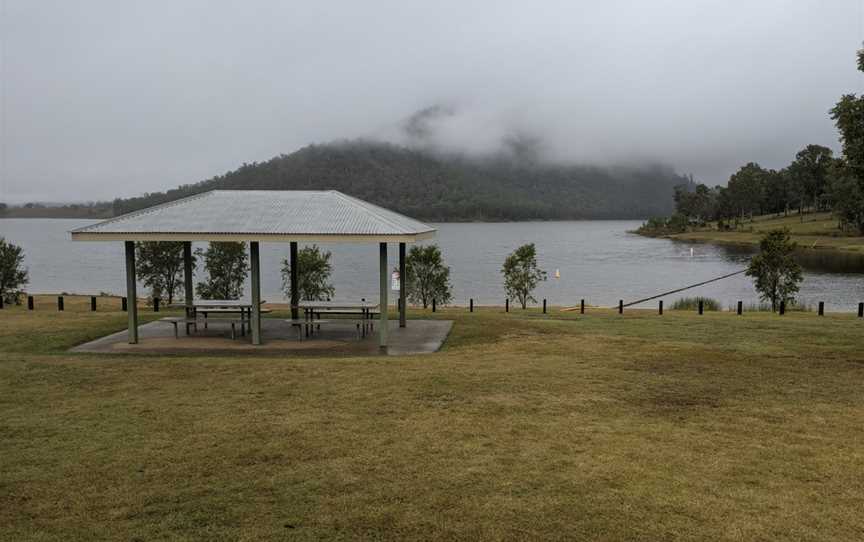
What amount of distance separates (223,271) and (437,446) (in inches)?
1102

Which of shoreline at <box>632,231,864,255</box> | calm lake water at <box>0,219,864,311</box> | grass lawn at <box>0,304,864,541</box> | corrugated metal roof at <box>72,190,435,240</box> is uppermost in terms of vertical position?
corrugated metal roof at <box>72,190,435,240</box>

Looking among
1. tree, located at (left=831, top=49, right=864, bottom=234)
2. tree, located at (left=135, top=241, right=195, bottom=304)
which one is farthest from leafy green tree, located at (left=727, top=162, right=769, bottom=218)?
tree, located at (left=831, top=49, right=864, bottom=234)

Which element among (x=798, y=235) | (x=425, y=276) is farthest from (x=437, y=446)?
(x=798, y=235)

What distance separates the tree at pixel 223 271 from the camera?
1284 inches

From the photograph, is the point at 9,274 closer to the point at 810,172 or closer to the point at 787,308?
the point at 787,308

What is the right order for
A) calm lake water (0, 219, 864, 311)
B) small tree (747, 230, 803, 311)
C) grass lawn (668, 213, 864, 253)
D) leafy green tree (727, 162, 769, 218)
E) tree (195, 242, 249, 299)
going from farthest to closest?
leafy green tree (727, 162, 769, 218), grass lawn (668, 213, 864, 253), calm lake water (0, 219, 864, 311), tree (195, 242, 249, 299), small tree (747, 230, 803, 311)

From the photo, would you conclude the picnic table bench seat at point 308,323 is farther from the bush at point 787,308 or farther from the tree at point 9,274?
the tree at point 9,274

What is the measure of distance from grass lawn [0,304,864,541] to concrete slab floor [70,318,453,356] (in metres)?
0.91

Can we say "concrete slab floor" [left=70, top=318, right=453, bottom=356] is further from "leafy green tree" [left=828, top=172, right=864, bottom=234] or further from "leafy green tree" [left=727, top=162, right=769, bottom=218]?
"leafy green tree" [left=727, top=162, right=769, bottom=218]

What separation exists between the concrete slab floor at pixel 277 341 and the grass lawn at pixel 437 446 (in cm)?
91

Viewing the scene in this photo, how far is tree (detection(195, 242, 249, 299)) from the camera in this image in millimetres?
32625

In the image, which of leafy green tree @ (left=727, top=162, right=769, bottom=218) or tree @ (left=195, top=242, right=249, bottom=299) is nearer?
tree @ (left=195, top=242, right=249, bottom=299)

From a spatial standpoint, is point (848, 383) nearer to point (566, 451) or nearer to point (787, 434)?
point (787, 434)

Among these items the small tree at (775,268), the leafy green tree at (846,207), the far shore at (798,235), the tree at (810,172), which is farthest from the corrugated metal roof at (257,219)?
the tree at (810,172)
